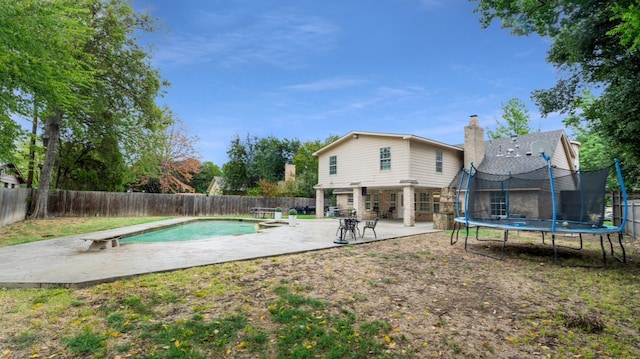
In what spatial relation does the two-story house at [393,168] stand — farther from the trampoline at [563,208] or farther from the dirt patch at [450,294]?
the dirt patch at [450,294]

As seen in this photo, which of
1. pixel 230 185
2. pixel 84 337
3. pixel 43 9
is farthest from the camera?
pixel 230 185

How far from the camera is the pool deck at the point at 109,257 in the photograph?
4.75 m

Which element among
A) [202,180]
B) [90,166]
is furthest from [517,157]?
[202,180]

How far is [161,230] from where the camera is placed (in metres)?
13.5

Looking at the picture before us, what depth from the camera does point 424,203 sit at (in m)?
19.8

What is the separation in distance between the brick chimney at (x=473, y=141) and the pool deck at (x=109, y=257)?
11896mm

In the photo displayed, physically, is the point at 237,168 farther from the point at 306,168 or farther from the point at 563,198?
the point at 563,198

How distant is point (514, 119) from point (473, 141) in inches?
829

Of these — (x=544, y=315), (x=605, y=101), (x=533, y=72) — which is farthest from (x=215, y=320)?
(x=533, y=72)

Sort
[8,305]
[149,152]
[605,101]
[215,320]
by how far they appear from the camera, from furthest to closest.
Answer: [149,152], [605,101], [8,305], [215,320]

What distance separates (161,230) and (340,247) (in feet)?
30.5

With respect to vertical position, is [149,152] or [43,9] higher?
[43,9]

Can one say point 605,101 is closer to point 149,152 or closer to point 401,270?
point 401,270

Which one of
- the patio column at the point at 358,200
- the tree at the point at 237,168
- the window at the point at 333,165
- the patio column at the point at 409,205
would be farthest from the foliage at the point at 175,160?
the patio column at the point at 409,205
